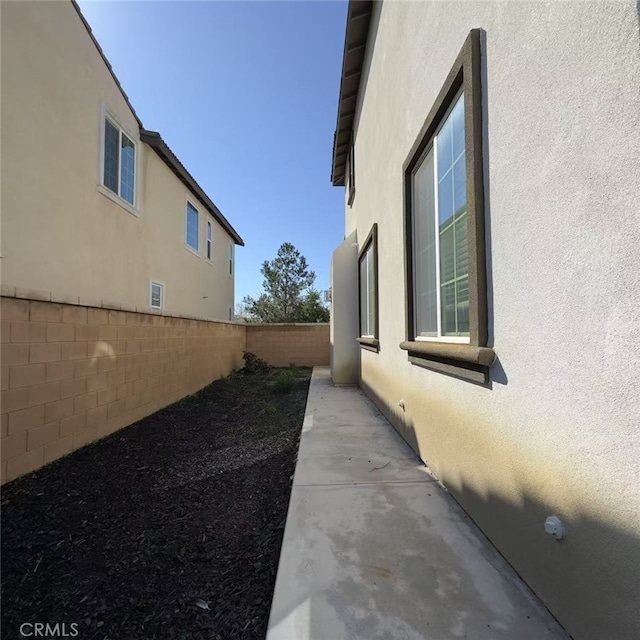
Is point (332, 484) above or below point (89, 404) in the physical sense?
below

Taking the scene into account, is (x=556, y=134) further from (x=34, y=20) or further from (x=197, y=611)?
(x=34, y=20)

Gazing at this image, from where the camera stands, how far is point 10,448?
3119 mm

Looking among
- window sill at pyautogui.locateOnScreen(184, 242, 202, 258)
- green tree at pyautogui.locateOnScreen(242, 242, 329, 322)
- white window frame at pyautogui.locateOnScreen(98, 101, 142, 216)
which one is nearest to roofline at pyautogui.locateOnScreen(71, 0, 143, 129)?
white window frame at pyautogui.locateOnScreen(98, 101, 142, 216)

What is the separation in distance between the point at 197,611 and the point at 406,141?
446cm

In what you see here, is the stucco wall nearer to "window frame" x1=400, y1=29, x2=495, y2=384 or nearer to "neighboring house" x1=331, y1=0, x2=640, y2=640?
"neighboring house" x1=331, y1=0, x2=640, y2=640

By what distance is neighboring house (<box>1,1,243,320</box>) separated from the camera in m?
5.78

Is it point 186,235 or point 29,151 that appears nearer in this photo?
point 29,151

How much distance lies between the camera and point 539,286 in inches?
68.5

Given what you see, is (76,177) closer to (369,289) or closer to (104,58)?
(104,58)

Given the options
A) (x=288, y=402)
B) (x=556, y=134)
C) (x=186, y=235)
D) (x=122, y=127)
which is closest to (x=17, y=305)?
(x=556, y=134)

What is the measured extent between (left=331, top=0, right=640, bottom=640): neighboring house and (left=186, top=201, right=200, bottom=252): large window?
35.6 feet

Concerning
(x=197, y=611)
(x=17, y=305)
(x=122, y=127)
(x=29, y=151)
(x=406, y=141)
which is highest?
(x=122, y=127)

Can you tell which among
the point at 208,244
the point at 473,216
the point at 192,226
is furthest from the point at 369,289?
the point at 208,244

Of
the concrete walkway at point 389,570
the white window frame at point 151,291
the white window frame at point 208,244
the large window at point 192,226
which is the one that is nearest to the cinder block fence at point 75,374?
the concrete walkway at point 389,570
